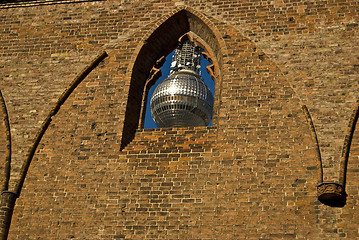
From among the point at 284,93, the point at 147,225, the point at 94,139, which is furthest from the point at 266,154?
the point at 94,139

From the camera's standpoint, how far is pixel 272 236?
8414mm

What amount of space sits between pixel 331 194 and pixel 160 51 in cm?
456

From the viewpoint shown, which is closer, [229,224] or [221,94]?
[229,224]

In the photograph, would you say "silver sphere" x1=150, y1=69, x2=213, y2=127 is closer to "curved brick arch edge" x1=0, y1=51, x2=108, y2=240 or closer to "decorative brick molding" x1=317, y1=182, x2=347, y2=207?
"curved brick arch edge" x1=0, y1=51, x2=108, y2=240

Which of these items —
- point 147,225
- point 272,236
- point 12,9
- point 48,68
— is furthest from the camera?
point 12,9

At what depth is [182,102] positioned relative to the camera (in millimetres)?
22812

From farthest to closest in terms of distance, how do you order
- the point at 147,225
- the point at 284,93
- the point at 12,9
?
the point at 12,9 < the point at 284,93 < the point at 147,225

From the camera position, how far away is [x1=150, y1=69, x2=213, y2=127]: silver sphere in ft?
73.5

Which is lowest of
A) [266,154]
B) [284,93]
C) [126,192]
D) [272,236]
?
[272,236]

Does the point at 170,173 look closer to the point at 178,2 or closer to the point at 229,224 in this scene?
the point at 229,224

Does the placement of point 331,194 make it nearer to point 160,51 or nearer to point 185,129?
point 185,129

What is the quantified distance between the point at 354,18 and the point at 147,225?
16.8 ft

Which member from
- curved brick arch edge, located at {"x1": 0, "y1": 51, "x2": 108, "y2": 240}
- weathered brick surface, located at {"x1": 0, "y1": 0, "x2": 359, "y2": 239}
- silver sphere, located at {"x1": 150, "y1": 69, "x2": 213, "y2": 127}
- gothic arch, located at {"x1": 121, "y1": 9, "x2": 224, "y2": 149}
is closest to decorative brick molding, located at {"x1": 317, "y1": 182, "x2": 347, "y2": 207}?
weathered brick surface, located at {"x1": 0, "y1": 0, "x2": 359, "y2": 239}

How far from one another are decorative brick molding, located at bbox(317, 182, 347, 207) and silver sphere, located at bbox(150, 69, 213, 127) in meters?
13.2
